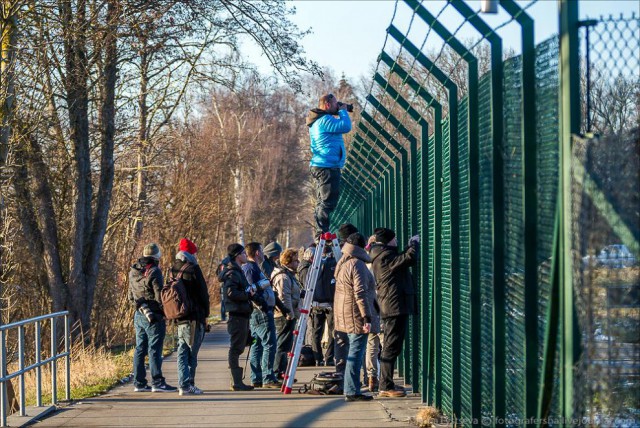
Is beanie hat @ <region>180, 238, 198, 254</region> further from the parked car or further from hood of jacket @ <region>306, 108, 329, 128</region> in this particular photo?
the parked car

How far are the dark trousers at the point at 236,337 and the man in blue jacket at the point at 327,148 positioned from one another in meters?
1.52

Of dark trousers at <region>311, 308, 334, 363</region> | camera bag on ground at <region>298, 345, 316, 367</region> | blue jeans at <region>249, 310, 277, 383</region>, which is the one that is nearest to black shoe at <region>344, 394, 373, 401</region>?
blue jeans at <region>249, 310, 277, 383</region>

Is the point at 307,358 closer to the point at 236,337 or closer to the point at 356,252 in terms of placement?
the point at 236,337

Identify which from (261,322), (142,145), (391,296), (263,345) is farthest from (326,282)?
(142,145)

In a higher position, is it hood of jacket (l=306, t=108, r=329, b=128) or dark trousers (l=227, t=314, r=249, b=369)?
hood of jacket (l=306, t=108, r=329, b=128)

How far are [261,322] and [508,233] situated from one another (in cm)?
646

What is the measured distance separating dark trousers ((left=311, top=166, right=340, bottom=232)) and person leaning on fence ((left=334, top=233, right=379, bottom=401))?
7.38 feet

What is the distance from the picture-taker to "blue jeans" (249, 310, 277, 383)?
13320mm

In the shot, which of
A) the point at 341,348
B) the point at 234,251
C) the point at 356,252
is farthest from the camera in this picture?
the point at 234,251

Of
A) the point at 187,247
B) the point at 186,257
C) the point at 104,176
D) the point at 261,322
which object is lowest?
the point at 261,322

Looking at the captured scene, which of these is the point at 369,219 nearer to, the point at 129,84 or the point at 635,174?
the point at 129,84

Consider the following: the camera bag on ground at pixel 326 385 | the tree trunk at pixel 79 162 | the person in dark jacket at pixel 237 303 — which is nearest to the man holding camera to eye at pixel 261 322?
the person in dark jacket at pixel 237 303

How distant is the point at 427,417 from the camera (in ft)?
30.9

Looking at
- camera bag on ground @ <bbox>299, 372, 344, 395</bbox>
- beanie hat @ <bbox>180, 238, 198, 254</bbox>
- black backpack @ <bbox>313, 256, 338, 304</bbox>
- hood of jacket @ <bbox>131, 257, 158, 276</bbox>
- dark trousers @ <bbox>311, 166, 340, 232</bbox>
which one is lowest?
camera bag on ground @ <bbox>299, 372, 344, 395</bbox>
